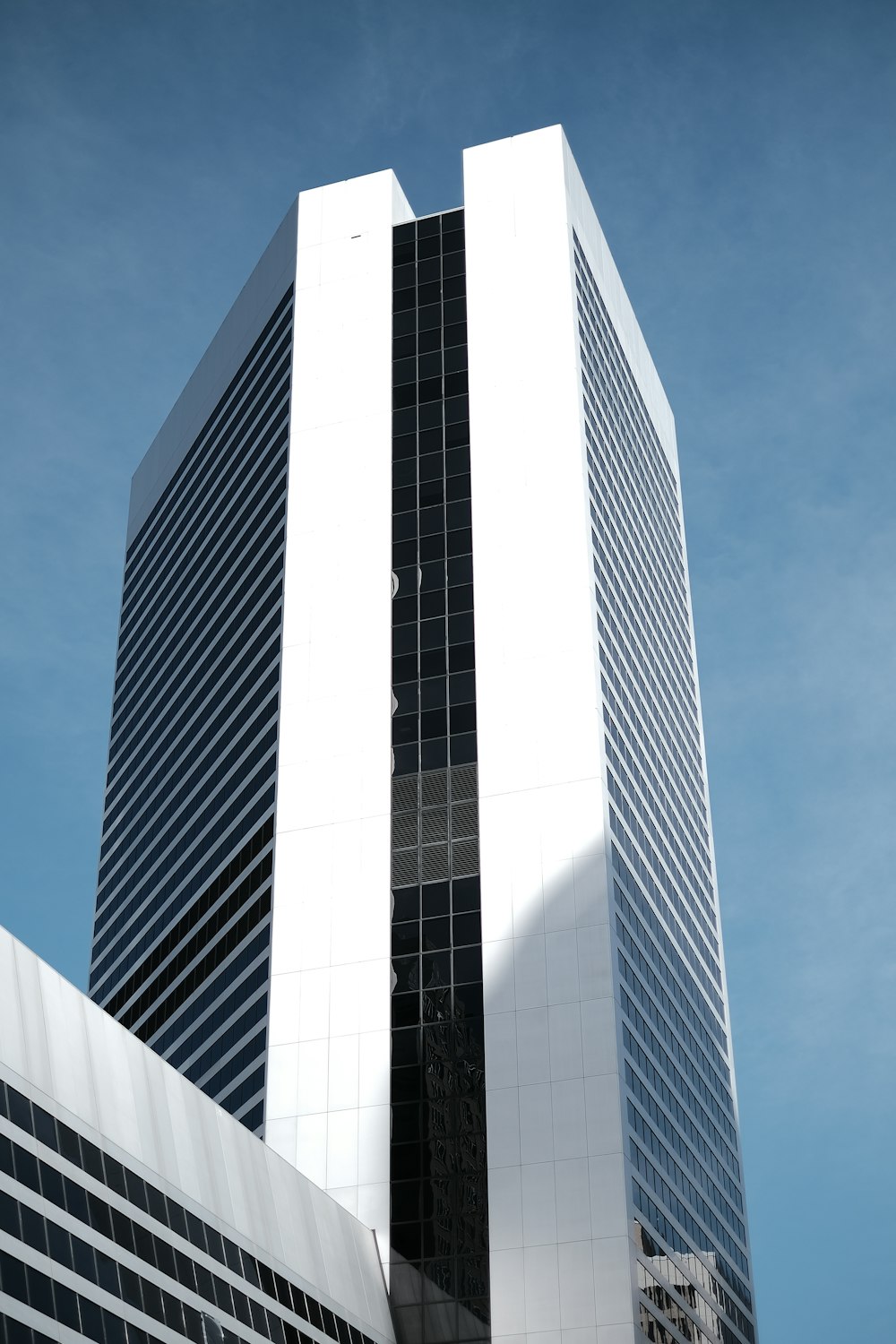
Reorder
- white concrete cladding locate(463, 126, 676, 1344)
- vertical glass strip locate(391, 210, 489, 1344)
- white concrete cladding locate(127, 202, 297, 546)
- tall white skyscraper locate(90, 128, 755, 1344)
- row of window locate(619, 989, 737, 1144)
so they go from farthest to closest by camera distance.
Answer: white concrete cladding locate(127, 202, 297, 546) → row of window locate(619, 989, 737, 1144) → tall white skyscraper locate(90, 128, 755, 1344) → vertical glass strip locate(391, 210, 489, 1344) → white concrete cladding locate(463, 126, 676, 1344)

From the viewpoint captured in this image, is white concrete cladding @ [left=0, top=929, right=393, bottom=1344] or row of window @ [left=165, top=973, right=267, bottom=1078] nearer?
white concrete cladding @ [left=0, top=929, right=393, bottom=1344]

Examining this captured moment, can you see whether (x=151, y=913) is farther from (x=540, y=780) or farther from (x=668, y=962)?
(x=540, y=780)

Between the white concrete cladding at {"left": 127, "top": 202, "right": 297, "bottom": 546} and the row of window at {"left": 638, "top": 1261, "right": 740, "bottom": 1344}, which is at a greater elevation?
the white concrete cladding at {"left": 127, "top": 202, "right": 297, "bottom": 546}

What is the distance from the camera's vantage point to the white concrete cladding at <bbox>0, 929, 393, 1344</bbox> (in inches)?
2271

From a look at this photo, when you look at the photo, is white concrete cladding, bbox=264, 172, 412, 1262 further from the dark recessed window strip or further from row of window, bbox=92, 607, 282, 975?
the dark recessed window strip

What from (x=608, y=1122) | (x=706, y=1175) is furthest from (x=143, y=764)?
(x=608, y=1122)

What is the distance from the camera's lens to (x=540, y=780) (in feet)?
321

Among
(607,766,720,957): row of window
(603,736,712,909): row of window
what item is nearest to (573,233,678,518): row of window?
(603,736,712,909): row of window

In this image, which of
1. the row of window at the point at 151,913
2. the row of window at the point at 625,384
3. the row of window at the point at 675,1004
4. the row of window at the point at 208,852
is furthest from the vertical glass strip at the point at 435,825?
the row of window at the point at 151,913

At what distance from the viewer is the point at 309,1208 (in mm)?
78562

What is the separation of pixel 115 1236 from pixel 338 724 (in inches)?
1906

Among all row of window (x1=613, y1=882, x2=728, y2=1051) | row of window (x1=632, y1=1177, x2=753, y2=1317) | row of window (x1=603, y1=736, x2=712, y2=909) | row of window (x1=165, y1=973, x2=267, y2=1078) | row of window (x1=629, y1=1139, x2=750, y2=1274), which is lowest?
row of window (x1=632, y1=1177, x2=753, y2=1317)

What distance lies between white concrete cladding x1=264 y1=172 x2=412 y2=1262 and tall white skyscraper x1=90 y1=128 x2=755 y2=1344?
0.21 metres

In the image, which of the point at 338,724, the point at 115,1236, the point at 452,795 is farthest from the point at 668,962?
the point at 115,1236
